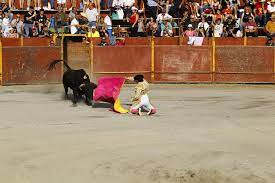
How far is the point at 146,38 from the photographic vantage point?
76.8ft

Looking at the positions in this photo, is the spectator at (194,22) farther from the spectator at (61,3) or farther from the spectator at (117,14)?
the spectator at (61,3)

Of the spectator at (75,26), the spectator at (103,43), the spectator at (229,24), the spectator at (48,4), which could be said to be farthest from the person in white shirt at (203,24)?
the spectator at (48,4)

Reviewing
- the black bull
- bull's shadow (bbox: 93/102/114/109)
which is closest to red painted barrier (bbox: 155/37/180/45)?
bull's shadow (bbox: 93/102/114/109)

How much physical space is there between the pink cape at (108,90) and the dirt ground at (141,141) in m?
0.31

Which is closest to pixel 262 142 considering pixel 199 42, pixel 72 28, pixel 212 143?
pixel 212 143

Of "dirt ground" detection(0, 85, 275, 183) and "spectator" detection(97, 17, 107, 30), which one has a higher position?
"spectator" detection(97, 17, 107, 30)

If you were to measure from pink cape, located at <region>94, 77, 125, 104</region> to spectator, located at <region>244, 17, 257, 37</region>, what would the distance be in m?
8.79

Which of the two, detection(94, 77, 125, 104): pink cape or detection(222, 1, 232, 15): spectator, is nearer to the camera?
detection(94, 77, 125, 104): pink cape

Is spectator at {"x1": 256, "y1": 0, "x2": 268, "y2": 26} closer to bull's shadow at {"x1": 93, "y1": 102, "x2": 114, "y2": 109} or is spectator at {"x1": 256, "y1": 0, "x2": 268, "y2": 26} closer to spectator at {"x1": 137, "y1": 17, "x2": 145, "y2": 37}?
spectator at {"x1": 137, "y1": 17, "x2": 145, "y2": 37}

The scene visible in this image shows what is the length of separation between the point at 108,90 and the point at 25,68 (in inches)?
267

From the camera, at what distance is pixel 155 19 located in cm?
2534

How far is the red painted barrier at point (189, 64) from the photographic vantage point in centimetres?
2236

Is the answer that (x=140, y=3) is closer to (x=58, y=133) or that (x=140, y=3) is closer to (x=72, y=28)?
(x=72, y=28)

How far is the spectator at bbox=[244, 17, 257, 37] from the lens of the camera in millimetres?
23516
